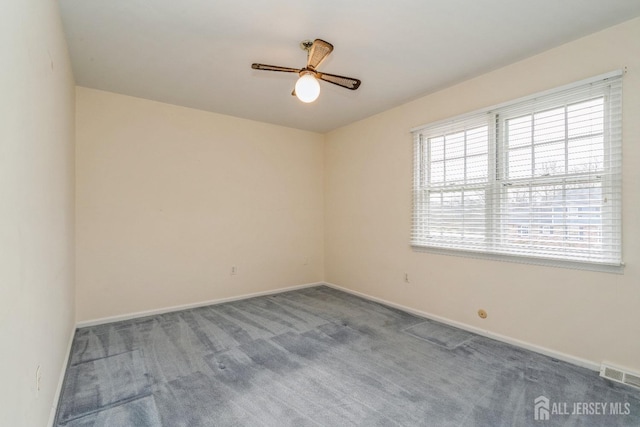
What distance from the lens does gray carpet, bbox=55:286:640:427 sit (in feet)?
5.98

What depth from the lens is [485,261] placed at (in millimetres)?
3006

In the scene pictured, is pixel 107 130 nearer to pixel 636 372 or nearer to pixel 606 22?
pixel 606 22

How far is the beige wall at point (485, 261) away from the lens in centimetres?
220

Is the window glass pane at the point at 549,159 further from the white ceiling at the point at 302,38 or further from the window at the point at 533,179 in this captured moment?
the white ceiling at the point at 302,38

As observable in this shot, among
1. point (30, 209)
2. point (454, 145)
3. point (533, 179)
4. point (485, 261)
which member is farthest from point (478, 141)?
point (30, 209)

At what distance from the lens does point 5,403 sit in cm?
100

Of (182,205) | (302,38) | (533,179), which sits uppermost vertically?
(302,38)

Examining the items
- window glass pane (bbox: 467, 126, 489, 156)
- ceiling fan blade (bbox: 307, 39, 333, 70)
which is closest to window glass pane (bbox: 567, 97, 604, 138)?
window glass pane (bbox: 467, 126, 489, 156)

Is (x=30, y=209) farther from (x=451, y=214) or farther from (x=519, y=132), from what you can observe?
(x=519, y=132)

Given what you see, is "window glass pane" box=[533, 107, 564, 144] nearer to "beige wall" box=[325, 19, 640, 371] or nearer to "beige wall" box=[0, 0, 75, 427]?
"beige wall" box=[325, 19, 640, 371]

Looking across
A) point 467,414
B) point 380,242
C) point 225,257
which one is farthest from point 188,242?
point 467,414

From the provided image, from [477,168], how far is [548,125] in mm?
696

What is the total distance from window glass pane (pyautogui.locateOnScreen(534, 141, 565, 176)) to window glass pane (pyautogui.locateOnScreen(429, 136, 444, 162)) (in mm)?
958

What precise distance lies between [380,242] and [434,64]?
2267mm
